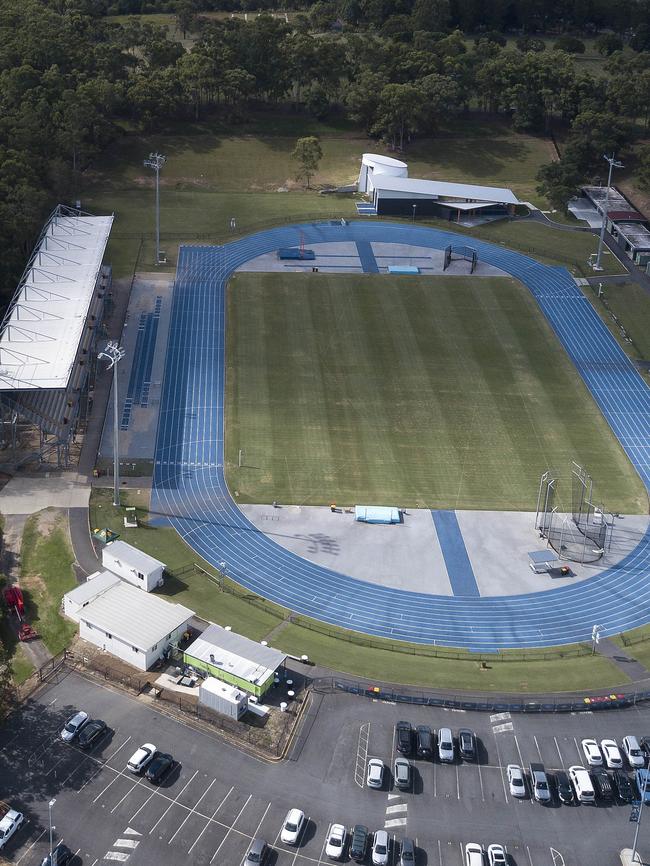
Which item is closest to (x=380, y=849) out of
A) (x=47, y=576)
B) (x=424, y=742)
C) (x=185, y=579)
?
(x=424, y=742)

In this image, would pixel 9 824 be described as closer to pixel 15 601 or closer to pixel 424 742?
pixel 15 601

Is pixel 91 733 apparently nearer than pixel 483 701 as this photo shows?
Yes

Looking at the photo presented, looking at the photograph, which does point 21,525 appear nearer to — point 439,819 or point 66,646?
point 66,646

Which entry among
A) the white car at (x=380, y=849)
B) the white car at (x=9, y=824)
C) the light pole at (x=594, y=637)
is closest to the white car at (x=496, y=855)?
the white car at (x=380, y=849)

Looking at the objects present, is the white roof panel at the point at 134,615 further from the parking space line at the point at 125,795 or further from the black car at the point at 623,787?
the black car at the point at 623,787

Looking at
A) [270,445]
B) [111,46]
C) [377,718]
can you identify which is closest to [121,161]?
[111,46]

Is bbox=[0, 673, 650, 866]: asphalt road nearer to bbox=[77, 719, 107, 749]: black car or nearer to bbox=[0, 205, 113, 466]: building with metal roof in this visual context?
bbox=[77, 719, 107, 749]: black car
